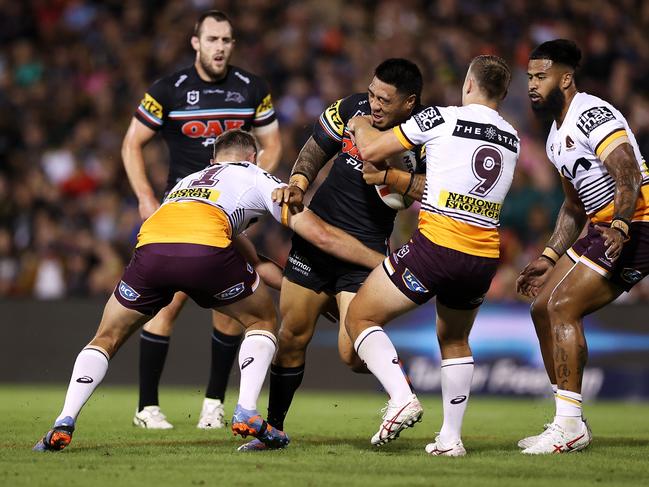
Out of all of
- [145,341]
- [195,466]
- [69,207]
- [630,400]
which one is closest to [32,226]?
[69,207]

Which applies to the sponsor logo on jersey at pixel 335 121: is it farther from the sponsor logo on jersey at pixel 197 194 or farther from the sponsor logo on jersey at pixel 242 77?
the sponsor logo on jersey at pixel 242 77

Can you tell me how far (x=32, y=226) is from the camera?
16516 mm

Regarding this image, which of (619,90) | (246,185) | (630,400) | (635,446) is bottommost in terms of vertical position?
(630,400)

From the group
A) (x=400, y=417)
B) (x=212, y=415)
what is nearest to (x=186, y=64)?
(x=212, y=415)

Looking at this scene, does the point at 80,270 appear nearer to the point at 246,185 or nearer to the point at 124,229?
the point at 124,229

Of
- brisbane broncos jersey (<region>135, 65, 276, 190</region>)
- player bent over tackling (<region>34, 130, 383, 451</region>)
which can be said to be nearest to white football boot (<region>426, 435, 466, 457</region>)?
player bent over tackling (<region>34, 130, 383, 451</region>)

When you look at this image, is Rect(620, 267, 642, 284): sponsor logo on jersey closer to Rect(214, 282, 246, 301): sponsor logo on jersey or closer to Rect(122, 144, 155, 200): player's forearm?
Rect(214, 282, 246, 301): sponsor logo on jersey

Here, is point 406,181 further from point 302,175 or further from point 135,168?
point 135,168

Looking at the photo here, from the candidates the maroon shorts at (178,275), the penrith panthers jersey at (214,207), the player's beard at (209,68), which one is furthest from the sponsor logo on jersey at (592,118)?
the player's beard at (209,68)

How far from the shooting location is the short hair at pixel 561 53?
805 cm

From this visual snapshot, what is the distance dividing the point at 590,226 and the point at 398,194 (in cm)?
149

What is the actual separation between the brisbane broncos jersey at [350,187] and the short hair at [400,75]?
22.3 inches

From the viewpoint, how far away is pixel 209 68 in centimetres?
971

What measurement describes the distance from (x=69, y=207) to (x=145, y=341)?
7.77 metres
